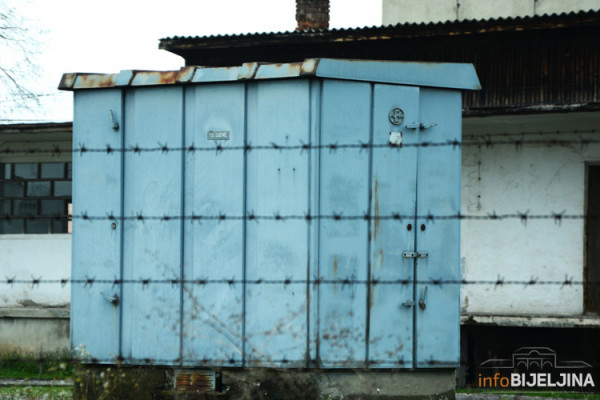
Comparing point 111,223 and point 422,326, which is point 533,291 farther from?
point 111,223

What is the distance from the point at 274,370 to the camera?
6.41 meters

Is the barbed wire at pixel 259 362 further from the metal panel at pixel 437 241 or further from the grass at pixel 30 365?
the grass at pixel 30 365

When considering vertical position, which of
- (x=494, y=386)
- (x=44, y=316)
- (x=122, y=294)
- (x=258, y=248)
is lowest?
(x=494, y=386)

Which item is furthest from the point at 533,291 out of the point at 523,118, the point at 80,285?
the point at 80,285

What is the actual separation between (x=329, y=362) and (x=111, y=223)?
7.16ft

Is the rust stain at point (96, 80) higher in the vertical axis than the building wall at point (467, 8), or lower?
lower

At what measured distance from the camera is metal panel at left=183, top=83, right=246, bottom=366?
656cm

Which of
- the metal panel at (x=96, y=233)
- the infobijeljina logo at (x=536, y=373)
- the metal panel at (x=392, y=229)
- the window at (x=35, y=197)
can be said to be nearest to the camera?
the metal panel at (x=392, y=229)

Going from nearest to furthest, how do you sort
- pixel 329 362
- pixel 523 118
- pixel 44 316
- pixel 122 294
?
1. pixel 329 362
2. pixel 122 294
3. pixel 523 118
4. pixel 44 316

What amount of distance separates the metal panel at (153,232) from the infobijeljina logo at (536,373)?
595 cm

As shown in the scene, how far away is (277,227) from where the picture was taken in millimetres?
6512

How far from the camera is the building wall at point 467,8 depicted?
58.2ft

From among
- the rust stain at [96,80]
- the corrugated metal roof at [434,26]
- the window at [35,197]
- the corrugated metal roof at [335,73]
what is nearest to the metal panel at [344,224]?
the corrugated metal roof at [335,73]

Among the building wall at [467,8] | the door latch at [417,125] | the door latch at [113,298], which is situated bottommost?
the door latch at [113,298]
